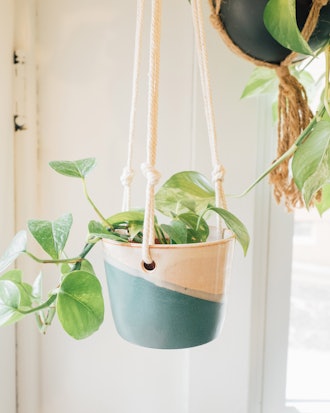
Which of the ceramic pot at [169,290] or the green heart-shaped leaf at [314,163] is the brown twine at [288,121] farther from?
the ceramic pot at [169,290]

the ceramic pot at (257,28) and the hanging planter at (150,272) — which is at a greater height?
the ceramic pot at (257,28)

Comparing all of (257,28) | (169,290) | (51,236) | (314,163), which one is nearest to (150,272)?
(169,290)

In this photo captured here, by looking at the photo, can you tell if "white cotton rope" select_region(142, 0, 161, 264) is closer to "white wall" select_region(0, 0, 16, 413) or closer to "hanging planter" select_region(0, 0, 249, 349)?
"hanging planter" select_region(0, 0, 249, 349)

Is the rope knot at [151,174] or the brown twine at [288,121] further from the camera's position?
the brown twine at [288,121]

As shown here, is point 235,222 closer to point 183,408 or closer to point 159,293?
point 159,293

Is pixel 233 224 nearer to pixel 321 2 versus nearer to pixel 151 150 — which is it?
pixel 151 150

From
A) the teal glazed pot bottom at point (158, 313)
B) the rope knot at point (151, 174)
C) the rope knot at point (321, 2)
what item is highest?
the rope knot at point (321, 2)

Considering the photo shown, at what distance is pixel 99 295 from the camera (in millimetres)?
497

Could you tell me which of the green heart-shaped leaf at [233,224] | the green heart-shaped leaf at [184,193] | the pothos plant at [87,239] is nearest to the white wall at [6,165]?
the pothos plant at [87,239]

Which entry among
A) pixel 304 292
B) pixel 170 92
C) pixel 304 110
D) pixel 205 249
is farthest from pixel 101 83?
pixel 304 292

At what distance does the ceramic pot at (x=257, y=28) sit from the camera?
59cm

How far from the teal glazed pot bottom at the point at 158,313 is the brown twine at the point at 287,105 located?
27cm

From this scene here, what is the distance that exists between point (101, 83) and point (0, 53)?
0.21m

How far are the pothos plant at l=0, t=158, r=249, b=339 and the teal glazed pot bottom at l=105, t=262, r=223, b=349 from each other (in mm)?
38
